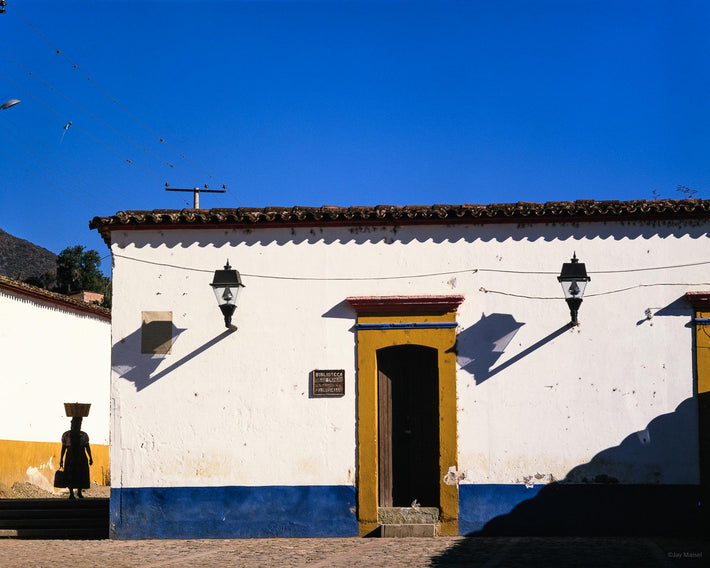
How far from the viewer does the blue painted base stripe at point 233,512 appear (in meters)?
11.1

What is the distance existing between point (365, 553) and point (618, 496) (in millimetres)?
3229

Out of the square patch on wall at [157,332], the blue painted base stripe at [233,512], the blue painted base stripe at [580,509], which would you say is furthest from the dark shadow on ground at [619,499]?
the square patch on wall at [157,332]

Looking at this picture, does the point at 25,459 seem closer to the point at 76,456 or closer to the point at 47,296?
the point at 76,456

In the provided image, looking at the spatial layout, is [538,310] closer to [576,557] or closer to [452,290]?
[452,290]

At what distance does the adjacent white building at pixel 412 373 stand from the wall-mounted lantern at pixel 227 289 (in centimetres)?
32

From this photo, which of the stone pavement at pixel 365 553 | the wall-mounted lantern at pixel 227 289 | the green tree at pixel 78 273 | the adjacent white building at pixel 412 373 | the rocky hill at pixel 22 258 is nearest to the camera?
the stone pavement at pixel 365 553

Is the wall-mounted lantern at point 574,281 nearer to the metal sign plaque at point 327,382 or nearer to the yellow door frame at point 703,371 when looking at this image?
the yellow door frame at point 703,371

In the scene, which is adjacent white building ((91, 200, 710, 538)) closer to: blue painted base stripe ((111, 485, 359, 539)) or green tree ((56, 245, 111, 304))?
blue painted base stripe ((111, 485, 359, 539))

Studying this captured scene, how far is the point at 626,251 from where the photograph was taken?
11273 mm

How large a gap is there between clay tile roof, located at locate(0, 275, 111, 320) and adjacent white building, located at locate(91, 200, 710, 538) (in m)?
7.68

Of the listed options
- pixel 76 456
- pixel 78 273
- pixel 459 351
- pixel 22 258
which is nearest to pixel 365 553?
pixel 459 351

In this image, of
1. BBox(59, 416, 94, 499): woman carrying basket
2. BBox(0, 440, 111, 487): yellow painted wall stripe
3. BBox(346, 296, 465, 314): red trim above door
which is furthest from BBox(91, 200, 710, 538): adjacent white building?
BBox(0, 440, 111, 487): yellow painted wall stripe

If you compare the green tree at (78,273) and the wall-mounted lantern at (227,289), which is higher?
the green tree at (78,273)

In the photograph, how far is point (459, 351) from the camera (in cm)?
1118
